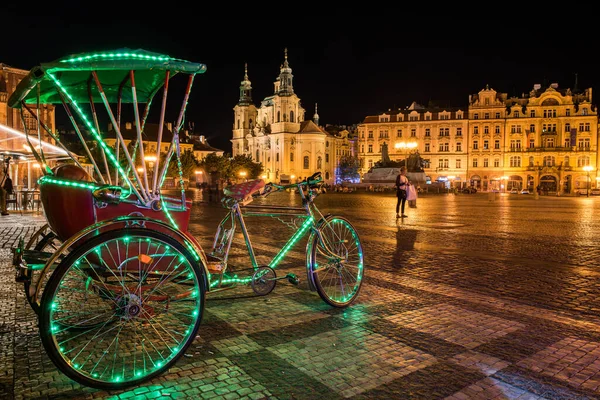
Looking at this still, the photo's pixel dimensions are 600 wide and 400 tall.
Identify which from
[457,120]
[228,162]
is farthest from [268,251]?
[457,120]

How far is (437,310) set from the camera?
196 inches

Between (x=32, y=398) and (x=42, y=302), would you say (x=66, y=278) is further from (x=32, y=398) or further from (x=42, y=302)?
(x=32, y=398)

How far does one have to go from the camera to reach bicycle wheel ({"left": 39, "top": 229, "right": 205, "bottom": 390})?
300cm

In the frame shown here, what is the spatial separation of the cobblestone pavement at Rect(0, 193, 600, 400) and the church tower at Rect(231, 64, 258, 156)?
117189mm

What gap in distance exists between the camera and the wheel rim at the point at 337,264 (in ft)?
16.6

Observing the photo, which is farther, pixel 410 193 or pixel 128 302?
pixel 410 193

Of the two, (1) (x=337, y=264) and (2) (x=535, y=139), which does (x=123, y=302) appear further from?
(2) (x=535, y=139)

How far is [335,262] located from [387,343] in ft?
4.72

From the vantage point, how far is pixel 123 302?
353cm

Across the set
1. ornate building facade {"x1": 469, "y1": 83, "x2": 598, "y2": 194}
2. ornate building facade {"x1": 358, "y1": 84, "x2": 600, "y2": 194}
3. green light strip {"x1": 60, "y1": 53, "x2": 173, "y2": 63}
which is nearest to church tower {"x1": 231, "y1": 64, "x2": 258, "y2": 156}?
ornate building facade {"x1": 358, "y1": 84, "x2": 600, "y2": 194}

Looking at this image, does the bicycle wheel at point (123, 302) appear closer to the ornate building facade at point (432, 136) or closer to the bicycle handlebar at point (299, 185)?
the bicycle handlebar at point (299, 185)

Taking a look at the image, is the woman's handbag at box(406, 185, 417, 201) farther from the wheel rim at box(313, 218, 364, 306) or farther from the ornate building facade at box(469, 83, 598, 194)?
the ornate building facade at box(469, 83, 598, 194)

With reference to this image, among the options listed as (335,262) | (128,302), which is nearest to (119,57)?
(128,302)

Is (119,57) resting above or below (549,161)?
below
